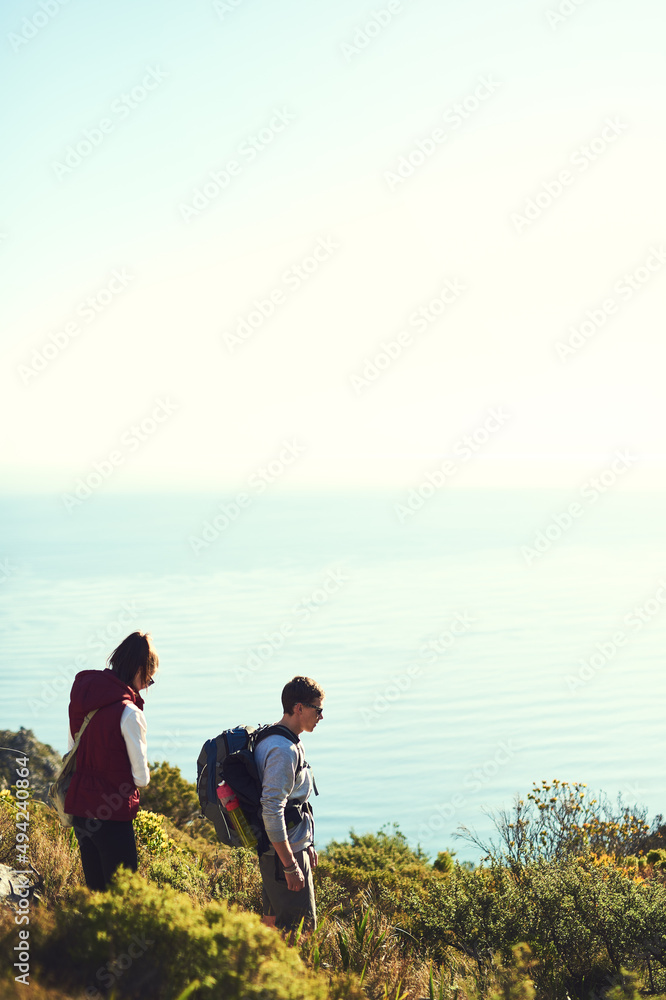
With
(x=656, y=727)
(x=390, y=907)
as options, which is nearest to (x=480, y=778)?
(x=656, y=727)

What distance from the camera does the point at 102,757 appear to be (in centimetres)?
438

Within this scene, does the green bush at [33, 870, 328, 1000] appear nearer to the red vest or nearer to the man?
the red vest

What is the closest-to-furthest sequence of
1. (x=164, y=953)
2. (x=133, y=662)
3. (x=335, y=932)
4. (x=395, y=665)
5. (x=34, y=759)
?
(x=164, y=953) → (x=133, y=662) → (x=335, y=932) → (x=34, y=759) → (x=395, y=665)

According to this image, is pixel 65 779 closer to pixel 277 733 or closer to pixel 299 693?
pixel 277 733

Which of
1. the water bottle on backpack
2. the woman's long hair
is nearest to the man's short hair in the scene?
the water bottle on backpack

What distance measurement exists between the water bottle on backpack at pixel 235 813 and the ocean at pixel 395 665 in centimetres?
1759

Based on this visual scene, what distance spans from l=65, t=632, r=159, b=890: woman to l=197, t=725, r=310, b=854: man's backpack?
16.1 inches

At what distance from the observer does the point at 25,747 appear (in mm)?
20516

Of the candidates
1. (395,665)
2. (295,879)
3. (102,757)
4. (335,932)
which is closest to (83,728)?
(102,757)

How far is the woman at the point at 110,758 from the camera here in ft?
14.3

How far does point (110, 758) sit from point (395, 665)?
73631 millimetres

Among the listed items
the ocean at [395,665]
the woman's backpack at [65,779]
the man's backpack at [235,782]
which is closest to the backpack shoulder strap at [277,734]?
the man's backpack at [235,782]

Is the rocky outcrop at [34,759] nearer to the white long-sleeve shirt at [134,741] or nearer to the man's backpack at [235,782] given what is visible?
the man's backpack at [235,782]

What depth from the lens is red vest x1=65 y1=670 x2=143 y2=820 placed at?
4.36 m
